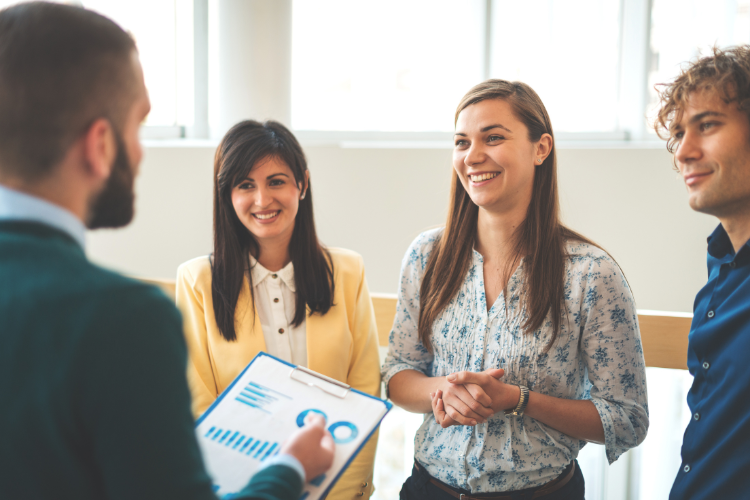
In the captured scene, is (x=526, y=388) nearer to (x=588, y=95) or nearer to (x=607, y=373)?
(x=607, y=373)

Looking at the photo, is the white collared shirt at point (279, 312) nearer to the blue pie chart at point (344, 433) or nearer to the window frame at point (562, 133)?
the blue pie chart at point (344, 433)

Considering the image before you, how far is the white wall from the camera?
2863 mm

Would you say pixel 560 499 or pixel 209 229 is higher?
pixel 209 229

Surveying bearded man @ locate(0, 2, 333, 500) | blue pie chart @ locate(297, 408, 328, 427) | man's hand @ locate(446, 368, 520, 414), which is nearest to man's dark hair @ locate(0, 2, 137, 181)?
bearded man @ locate(0, 2, 333, 500)

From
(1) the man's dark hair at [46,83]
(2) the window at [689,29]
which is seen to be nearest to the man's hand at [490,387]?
(1) the man's dark hair at [46,83]

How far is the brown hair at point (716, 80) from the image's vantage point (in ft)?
4.09

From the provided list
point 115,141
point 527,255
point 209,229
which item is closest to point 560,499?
point 527,255

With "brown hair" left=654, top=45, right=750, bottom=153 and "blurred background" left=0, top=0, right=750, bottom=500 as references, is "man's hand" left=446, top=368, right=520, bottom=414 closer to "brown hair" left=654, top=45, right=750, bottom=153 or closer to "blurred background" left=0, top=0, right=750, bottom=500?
"brown hair" left=654, top=45, right=750, bottom=153

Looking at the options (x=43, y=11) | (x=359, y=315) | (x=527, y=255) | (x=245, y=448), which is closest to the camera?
(x=43, y=11)

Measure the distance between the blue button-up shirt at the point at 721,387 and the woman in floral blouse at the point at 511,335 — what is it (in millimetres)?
164

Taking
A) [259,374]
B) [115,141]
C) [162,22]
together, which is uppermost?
[162,22]

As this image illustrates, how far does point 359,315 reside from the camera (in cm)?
187

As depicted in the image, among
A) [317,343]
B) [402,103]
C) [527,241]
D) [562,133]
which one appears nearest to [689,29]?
[562,133]

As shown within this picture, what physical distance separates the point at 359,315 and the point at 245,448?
0.87 metres
